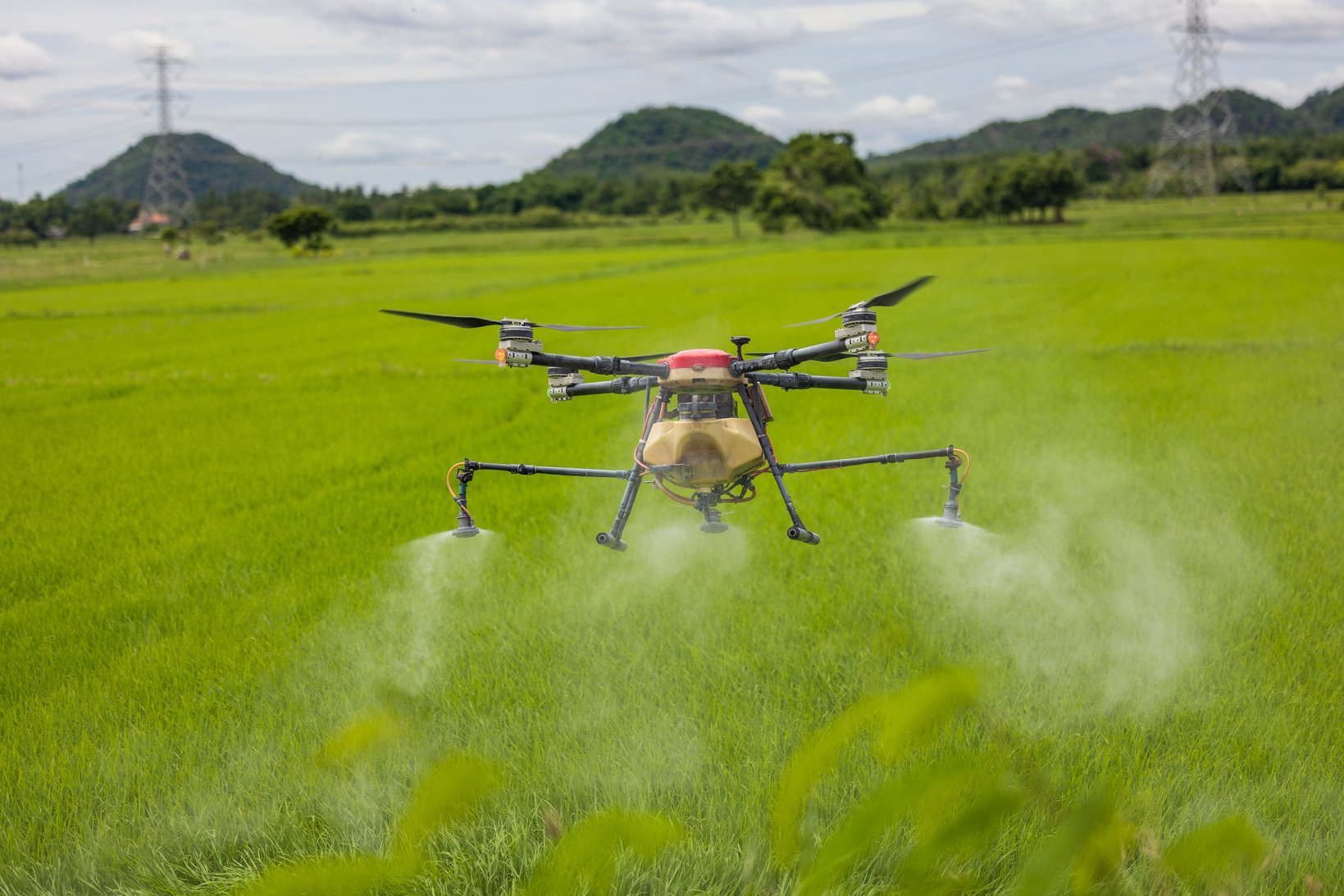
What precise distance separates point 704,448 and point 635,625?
11.0ft

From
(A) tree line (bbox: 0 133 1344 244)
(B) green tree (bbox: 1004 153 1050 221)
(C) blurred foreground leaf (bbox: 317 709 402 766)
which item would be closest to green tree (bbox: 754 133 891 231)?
(A) tree line (bbox: 0 133 1344 244)

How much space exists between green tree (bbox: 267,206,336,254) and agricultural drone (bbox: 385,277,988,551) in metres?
69.5

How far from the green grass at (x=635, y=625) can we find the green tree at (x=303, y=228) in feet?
181

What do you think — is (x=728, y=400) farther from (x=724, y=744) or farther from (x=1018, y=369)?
(x=1018, y=369)

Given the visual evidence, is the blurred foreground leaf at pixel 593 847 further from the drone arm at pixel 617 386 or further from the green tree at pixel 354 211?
the green tree at pixel 354 211

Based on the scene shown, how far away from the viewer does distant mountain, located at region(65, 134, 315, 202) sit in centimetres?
13725

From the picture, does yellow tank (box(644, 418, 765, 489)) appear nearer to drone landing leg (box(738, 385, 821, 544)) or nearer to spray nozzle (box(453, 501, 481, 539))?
drone landing leg (box(738, 385, 821, 544))

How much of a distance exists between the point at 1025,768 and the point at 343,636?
14.1 ft

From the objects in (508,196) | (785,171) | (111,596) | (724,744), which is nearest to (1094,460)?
(724,744)

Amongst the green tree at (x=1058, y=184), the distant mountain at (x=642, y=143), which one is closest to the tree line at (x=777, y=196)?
the green tree at (x=1058, y=184)

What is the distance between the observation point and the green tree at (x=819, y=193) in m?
60.3

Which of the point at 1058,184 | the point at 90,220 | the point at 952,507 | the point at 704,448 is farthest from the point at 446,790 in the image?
the point at 90,220

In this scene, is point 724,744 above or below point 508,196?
below

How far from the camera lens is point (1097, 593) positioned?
611cm
